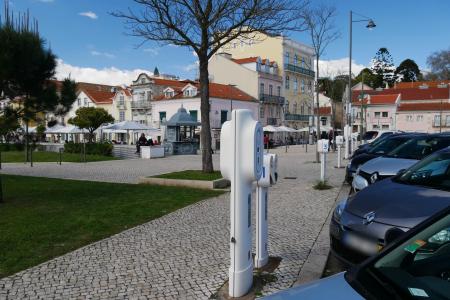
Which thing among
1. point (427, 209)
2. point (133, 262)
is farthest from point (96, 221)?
point (427, 209)

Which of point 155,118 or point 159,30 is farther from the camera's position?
point 155,118

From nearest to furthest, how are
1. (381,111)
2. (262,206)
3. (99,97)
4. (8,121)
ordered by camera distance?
(262,206) → (8,121) → (99,97) → (381,111)

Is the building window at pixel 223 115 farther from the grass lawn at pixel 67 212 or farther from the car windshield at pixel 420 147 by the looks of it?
the car windshield at pixel 420 147

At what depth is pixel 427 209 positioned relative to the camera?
461cm

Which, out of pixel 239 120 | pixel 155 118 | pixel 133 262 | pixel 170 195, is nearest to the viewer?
pixel 239 120

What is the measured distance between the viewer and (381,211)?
15.8 feet

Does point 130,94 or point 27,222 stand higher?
point 130,94

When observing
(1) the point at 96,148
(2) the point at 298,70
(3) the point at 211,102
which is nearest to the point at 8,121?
(1) the point at 96,148

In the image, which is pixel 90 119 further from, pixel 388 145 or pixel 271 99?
pixel 388 145

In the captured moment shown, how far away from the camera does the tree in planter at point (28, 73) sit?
27.8ft

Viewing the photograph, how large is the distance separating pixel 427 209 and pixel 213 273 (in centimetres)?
247

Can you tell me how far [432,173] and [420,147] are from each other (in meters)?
5.06

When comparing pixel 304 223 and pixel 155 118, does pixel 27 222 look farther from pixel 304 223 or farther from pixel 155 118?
pixel 155 118

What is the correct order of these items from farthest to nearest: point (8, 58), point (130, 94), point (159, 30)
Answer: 1. point (130, 94)
2. point (159, 30)
3. point (8, 58)
